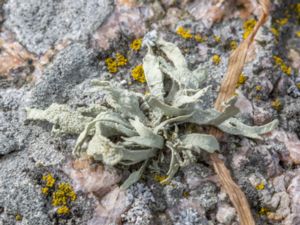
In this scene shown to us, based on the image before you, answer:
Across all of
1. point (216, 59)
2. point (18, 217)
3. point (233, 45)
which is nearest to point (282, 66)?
point (233, 45)

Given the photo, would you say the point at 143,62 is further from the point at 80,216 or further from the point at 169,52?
the point at 80,216

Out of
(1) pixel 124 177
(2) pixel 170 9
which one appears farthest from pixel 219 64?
(1) pixel 124 177

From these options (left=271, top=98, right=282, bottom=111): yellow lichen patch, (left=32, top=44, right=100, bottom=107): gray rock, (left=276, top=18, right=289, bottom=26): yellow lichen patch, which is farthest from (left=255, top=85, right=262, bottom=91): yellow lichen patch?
(left=32, top=44, right=100, bottom=107): gray rock

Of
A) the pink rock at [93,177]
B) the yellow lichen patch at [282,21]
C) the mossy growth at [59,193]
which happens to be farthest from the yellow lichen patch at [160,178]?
the yellow lichen patch at [282,21]

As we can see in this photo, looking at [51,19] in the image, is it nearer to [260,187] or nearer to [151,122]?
[151,122]

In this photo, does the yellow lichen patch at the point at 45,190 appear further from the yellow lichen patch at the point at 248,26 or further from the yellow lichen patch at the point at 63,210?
the yellow lichen patch at the point at 248,26

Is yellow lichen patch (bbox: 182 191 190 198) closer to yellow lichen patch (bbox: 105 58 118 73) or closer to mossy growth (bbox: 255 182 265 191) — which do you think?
mossy growth (bbox: 255 182 265 191)

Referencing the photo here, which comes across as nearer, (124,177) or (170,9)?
(124,177)
